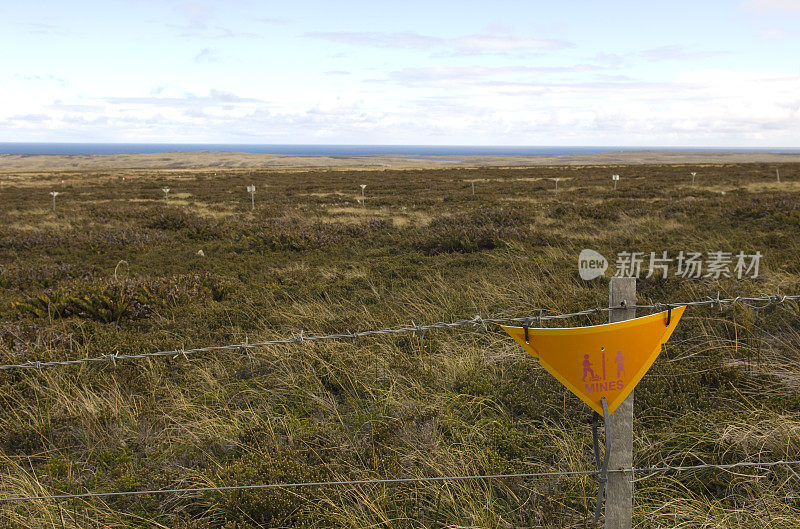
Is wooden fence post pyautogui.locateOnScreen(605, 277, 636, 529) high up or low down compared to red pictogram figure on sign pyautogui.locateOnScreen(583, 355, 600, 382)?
down

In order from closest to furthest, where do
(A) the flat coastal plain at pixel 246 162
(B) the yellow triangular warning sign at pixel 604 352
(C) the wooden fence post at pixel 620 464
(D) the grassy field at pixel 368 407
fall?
(B) the yellow triangular warning sign at pixel 604 352 → (C) the wooden fence post at pixel 620 464 → (D) the grassy field at pixel 368 407 → (A) the flat coastal plain at pixel 246 162

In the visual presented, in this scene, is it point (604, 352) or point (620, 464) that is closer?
point (604, 352)

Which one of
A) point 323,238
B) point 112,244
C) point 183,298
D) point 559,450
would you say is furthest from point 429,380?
point 112,244

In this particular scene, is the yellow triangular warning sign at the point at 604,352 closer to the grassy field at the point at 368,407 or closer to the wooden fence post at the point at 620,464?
the wooden fence post at the point at 620,464

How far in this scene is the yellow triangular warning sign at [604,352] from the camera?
176 cm

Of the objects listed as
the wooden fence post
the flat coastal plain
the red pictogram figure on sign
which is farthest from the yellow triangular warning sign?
the flat coastal plain

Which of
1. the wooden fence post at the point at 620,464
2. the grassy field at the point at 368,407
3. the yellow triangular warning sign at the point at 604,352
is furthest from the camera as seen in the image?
the grassy field at the point at 368,407

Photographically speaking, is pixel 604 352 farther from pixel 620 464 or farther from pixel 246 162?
pixel 246 162

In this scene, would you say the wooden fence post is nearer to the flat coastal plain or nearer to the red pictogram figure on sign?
the red pictogram figure on sign

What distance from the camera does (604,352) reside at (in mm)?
1788

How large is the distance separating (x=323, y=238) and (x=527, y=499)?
10.5m

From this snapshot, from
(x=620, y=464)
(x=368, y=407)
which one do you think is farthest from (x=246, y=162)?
(x=620, y=464)

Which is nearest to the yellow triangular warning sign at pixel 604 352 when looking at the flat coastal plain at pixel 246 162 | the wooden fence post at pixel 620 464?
the wooden fence post at pixel 620 464

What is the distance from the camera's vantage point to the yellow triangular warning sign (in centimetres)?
176
